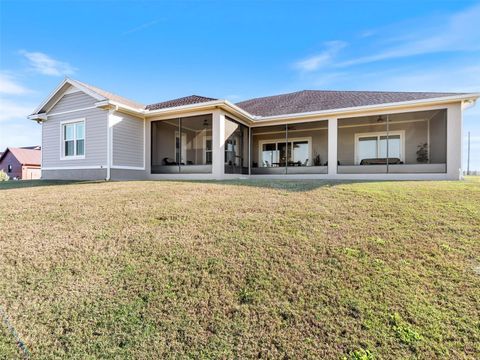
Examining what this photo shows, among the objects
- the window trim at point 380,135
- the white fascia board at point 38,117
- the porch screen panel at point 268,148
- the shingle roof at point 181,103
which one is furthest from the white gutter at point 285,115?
the white fascia board at point 38,117

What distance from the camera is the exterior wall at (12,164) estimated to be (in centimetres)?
4138

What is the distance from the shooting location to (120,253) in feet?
14.5

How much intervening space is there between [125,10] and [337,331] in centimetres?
1531

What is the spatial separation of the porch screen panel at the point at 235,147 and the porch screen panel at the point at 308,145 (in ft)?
9.42

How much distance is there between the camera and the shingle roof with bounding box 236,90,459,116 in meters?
13.0

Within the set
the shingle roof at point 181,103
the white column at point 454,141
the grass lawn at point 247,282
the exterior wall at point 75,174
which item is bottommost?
the grass lawn at point 247,282

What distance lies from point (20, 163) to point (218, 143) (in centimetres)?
4384

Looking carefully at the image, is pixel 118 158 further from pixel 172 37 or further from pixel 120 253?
pixel 120 253

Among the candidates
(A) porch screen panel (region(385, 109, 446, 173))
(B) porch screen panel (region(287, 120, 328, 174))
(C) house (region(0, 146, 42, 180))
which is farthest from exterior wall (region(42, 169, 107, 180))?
(C) house (region(0, 146, 42, 180))

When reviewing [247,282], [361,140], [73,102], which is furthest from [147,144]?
[361,140]

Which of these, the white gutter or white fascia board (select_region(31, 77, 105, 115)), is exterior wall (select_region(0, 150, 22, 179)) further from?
the white gutter

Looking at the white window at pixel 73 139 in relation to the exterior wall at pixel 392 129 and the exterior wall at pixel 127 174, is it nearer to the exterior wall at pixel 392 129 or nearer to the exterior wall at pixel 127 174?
the exterior wall at pixel 127 174

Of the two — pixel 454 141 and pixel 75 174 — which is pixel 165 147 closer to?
pixel 75 174

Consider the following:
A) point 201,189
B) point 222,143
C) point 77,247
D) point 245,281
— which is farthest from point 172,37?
point 245,281
